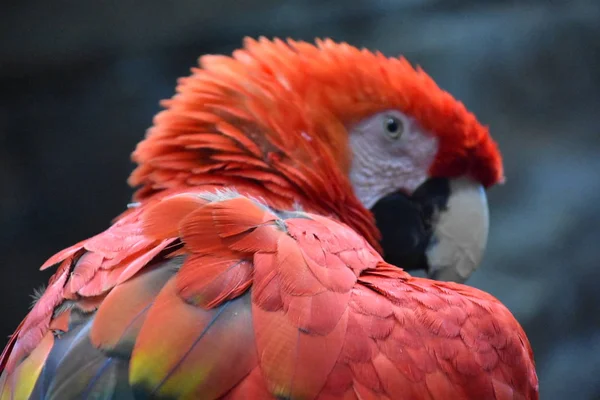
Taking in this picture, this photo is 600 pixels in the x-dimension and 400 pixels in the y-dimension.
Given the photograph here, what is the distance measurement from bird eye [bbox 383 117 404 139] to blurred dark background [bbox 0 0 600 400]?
752 mm

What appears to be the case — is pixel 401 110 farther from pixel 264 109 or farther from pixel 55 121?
pixel 55 121

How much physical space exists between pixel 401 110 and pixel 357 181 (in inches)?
4.3

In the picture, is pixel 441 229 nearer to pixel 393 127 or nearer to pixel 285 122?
pixel 393 127

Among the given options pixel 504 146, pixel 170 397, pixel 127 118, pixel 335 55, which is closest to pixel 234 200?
pixel 170 397

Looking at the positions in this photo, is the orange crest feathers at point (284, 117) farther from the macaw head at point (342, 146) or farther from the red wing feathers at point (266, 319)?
the red wing feathers at point (266, 319)

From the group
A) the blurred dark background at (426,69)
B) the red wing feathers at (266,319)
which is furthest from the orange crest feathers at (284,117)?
the blurred dark background at (426,69)

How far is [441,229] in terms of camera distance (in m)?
0.98

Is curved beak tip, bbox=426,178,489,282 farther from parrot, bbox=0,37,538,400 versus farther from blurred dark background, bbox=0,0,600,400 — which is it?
blurred dark background, bbox=0,0,600,400

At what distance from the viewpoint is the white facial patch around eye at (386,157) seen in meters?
0.91

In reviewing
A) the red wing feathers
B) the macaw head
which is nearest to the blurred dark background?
the macaw head

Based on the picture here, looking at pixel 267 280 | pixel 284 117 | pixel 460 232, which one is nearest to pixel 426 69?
pixel 460 232

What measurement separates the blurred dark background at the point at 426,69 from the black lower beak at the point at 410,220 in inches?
28.9

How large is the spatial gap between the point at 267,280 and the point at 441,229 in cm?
47

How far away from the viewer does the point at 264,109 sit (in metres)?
0.84
